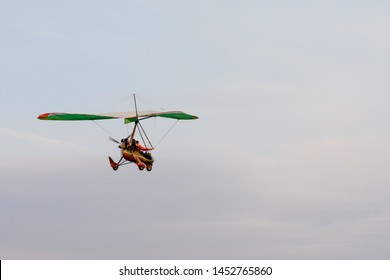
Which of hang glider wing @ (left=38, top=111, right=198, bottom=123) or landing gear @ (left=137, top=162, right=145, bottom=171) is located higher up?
hang glider wing @ (left=38, top=111, right=198, bottom=123)

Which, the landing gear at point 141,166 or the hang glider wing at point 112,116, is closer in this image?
the hang glider wing at point 112,116

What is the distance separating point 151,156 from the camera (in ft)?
151

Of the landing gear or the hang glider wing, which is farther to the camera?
the landing gear

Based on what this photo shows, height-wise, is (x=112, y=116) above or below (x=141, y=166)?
above

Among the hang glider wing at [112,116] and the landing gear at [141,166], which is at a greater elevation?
the hang glider wing at [112,116]
